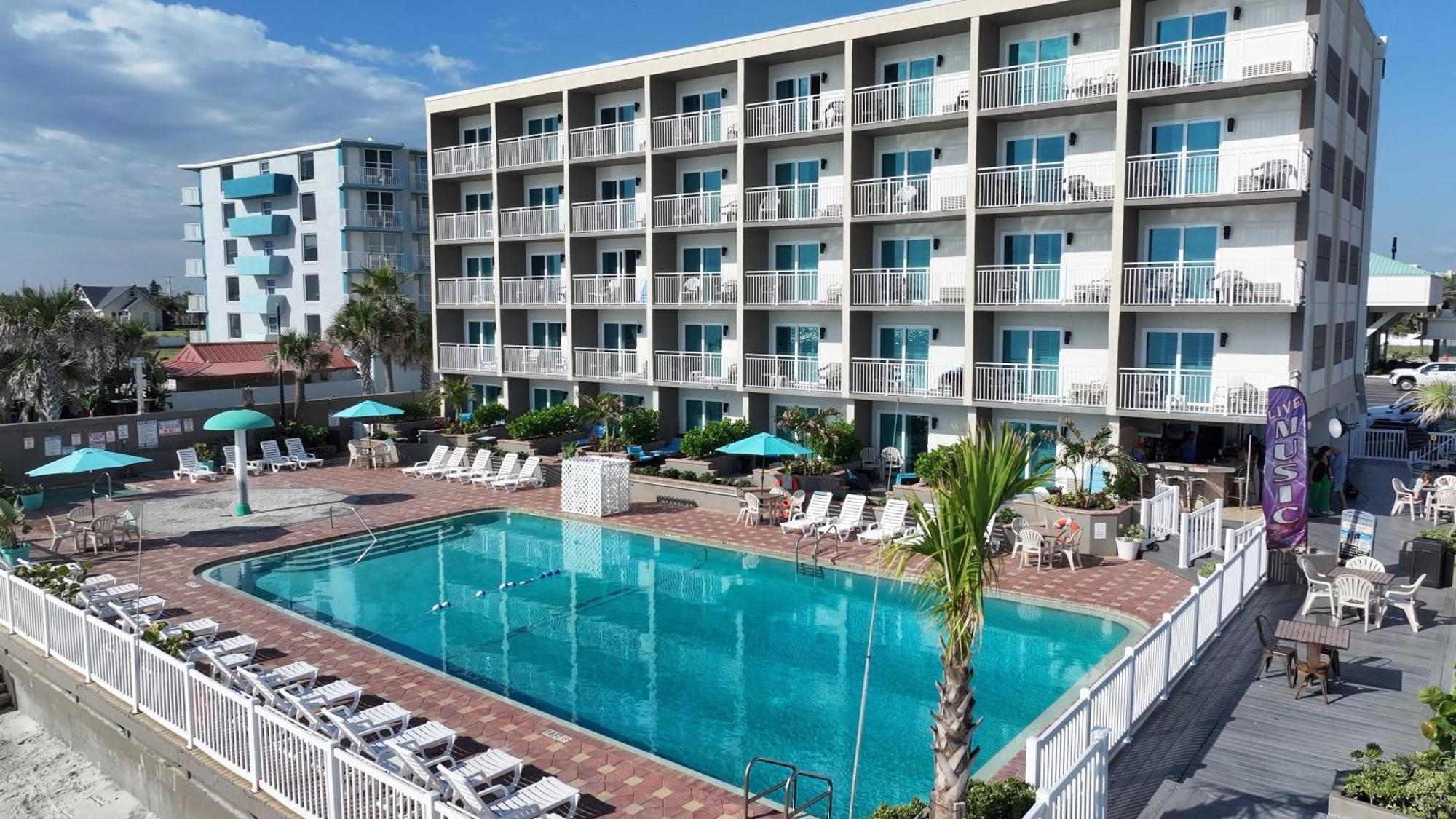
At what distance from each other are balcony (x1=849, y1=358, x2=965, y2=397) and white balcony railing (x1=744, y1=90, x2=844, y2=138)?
6.84m

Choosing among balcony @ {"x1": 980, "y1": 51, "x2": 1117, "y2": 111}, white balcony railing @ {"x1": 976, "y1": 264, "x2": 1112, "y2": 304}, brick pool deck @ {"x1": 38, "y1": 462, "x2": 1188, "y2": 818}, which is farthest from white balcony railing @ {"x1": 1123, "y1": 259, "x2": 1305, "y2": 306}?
brick pool deck @ {"x1": 38, "y1": 462, "x2": 1188, "y2": 818}

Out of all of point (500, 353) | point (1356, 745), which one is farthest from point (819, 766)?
point (500, 353)

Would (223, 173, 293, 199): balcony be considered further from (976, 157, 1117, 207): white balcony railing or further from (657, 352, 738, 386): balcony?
(976, 157, 1117, 207): white balcony railing

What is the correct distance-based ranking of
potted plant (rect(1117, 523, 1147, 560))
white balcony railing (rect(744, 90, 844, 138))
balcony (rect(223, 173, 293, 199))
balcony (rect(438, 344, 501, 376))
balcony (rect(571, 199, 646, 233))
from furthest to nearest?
balcony (rect(223, 173, 293, 199)), balcony (rect(438, 344, 501, 376)), balcony (rect(571, 199, 646, 233)), white balcony railing (rect(744, 90, 844, 138)), potted plant (rect(1117, 523, 1147, 560))

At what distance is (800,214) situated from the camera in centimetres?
2794

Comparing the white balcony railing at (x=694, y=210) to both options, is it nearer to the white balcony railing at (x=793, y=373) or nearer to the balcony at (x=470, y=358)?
the white balcony railing at (x=793, y=373)

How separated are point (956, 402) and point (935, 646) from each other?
36.3 ft

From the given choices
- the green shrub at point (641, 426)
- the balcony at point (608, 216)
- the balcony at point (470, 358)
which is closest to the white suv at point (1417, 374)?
the green shrub at point (641, 426)

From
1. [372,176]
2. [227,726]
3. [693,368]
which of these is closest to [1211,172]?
[693,368]

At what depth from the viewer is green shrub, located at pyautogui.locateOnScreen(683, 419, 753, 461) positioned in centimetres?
2756

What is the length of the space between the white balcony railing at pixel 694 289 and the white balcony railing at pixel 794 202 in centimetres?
231

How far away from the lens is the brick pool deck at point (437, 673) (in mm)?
10539

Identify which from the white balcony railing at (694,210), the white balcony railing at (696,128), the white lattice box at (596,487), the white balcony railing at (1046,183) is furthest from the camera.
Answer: the white balcony railing at (694,210)

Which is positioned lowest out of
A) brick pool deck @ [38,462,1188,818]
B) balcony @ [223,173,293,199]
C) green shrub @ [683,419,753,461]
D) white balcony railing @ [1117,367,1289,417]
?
brick pool deck @ [38,462,1188,818]
